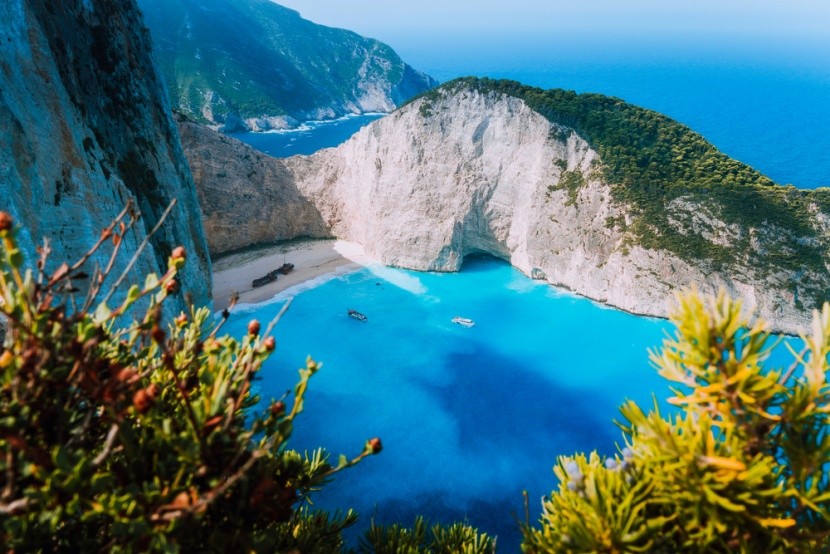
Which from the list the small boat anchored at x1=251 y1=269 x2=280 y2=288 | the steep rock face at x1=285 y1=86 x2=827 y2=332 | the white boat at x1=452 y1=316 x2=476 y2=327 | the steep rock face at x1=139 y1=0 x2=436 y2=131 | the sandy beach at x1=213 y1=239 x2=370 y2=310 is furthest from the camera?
the steep rock face at x1=139 y1=0 x2=436 y2=131

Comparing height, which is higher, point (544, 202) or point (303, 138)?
point (303, 138)

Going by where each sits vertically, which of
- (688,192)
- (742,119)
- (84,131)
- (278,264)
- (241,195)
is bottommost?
(278,264)

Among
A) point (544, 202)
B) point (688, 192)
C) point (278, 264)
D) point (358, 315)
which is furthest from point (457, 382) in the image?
point (688, 192)

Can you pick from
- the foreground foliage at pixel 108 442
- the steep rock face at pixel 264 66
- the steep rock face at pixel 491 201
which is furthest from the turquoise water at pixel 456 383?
the steep rock face at pixel 264 66

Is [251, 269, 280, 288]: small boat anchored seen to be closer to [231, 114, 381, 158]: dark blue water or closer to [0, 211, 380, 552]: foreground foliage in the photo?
[0, 211, 380, 552]: foreground foliage

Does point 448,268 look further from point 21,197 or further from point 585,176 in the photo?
point 21,197

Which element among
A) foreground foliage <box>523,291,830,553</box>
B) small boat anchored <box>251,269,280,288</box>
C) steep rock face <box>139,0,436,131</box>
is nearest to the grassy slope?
small boat anchored <box>251,269,280,288</box>

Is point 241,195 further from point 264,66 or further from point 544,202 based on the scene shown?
point 264,66
